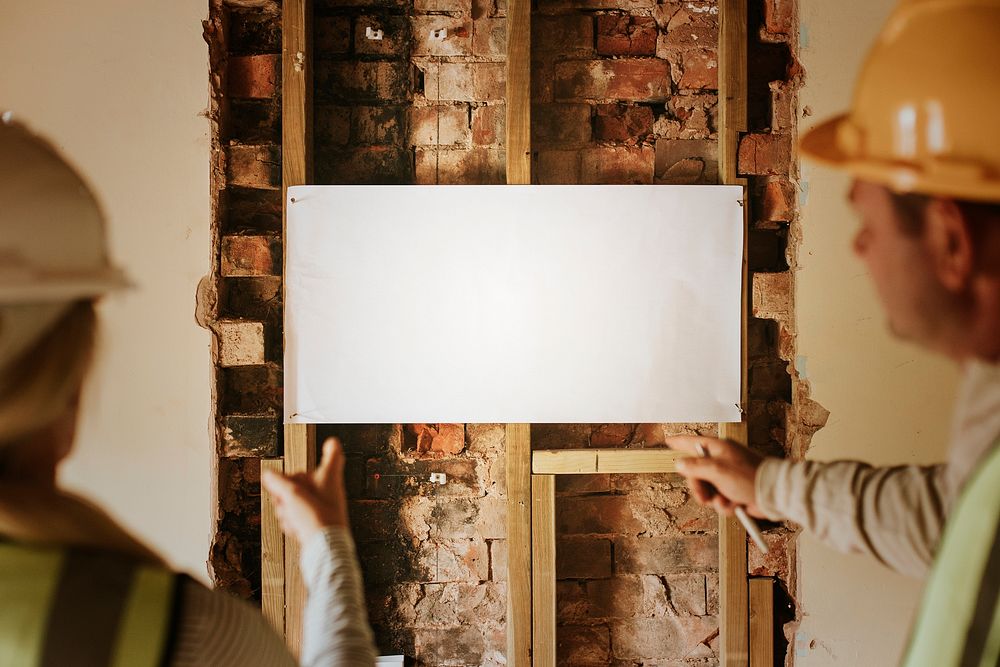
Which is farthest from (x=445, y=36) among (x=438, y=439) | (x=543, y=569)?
(x=543, y=569)

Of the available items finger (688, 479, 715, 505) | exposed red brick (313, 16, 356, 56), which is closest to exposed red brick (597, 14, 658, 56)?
exposed red brick (313, 16, 356, 56)

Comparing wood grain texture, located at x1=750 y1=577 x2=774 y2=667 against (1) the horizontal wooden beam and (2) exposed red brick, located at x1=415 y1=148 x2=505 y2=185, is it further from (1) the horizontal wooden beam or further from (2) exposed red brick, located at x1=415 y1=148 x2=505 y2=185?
(2) exposed red brick, located at x1=415 y1=148 x2=505 y2=185

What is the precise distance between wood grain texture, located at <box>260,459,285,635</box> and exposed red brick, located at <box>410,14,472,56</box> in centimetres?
112

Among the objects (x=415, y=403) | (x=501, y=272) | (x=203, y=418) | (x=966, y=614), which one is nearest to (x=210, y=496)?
(x=203, y=418)

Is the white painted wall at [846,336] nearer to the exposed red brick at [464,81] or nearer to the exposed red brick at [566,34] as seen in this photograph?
the exposed red brick at [566,34]

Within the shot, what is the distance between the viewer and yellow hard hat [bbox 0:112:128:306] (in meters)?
0.55

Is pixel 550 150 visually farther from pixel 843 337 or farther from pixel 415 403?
pixel 843 337

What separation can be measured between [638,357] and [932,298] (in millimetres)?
766

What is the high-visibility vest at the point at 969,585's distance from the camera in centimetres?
67

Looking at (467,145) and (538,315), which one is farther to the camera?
(467,145)

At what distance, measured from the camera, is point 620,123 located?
62.8 inches

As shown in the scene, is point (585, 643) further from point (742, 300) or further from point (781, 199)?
point (781, 199)

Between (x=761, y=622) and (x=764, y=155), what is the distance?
118 cm

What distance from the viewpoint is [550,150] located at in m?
1.60
